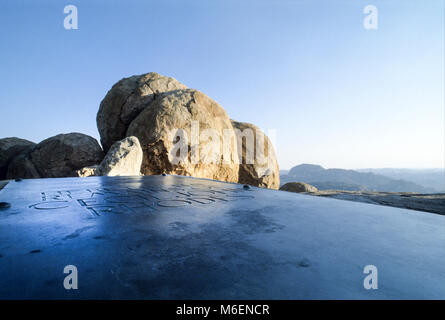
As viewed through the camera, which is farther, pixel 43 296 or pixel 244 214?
pixel 244 214

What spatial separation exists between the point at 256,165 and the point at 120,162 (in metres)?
7.58

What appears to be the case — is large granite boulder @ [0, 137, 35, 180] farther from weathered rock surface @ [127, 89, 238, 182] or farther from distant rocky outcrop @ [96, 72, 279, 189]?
weathered rock surface @ [127, 89, 238, 182]

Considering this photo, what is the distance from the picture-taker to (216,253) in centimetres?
94

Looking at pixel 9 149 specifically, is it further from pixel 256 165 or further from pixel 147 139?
pixel 256 165

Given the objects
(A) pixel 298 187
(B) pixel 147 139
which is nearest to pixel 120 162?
(B) pixel 147 139

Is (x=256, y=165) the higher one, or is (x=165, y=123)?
(x=165, y=123)

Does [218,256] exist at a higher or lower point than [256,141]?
Result: lower

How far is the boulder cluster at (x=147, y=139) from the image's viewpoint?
732 cm

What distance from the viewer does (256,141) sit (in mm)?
12250

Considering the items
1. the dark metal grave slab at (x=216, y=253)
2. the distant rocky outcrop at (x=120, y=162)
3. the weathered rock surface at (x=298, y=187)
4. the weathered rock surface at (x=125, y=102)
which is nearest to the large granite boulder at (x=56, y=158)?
the weathered rock surface at (x=125, y=102)
